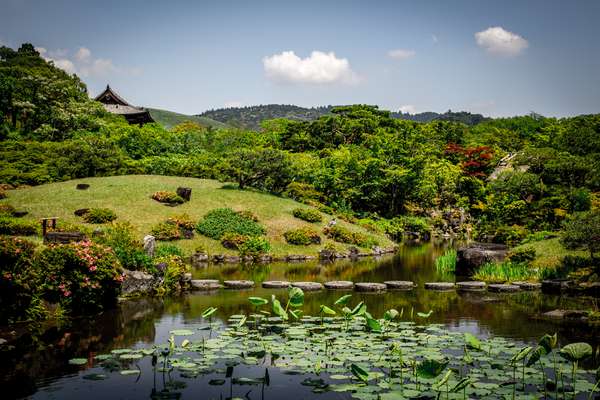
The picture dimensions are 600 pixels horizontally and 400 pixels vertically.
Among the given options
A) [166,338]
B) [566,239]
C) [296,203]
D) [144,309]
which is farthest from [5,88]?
[566,239]

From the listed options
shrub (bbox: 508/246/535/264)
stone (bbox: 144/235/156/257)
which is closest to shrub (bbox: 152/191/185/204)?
stone (bbox: 144/235/156/257)

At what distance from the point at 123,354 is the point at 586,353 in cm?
754

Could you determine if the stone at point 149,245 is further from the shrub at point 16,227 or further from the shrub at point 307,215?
the shrub at point 307,215

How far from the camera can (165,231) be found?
26.0 meters

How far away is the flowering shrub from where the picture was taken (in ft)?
38.8

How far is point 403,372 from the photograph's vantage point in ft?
25.9

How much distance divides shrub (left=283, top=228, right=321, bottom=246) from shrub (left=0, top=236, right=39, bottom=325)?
17.7 m

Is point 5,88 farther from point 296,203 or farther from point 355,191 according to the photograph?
point 355,191

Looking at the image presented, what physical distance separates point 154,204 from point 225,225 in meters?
4.94

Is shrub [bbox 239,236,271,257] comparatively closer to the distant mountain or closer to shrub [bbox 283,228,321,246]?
shrub [bbox 283,228,321,246]

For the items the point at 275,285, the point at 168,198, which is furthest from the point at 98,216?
the point at 275,285

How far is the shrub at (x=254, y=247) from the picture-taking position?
25816mm

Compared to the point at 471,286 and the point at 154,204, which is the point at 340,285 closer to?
the point at 471,286

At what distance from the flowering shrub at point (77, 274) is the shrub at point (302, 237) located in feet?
51.2
